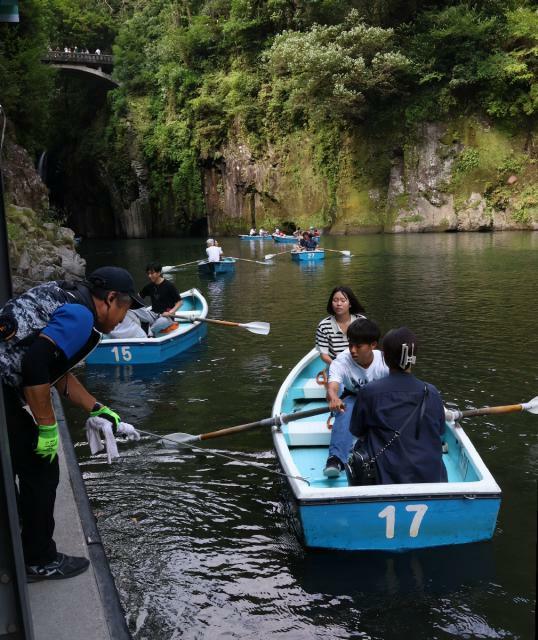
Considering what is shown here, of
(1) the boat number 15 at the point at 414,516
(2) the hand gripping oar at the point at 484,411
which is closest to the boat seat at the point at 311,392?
(2) the hand gripping oar at the point at 484,411

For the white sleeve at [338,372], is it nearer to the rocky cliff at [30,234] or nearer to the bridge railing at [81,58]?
the rocky cliff at [30,234]

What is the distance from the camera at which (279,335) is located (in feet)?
38.5

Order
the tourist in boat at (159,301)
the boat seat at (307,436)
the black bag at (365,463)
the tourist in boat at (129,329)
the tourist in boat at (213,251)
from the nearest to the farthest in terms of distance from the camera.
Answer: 1. the black bag at (365,463)
2. the boat seat at (307,436)
3. the tourist in boat at (129,329)
4. the tourist in boat at (159,301)
5. the tourist in boat at (213,251)

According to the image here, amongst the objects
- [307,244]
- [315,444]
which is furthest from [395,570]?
[307,244]

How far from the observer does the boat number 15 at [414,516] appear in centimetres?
411

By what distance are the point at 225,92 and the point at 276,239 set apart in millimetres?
13579

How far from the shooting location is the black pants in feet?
10.9

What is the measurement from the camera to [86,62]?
1969 inches

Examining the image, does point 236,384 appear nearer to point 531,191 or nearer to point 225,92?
point 531,191

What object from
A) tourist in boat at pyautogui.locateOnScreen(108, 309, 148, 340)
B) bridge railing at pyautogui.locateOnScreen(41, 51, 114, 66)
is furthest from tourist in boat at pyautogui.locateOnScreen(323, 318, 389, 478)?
bridge railing at pyautogui.locateOnScreen(41, 51, 114, 66)

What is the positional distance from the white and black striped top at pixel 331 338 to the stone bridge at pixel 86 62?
1904 inches

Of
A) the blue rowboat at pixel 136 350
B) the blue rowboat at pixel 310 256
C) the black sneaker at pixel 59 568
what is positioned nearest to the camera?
the black sneaker at pixel 59 568

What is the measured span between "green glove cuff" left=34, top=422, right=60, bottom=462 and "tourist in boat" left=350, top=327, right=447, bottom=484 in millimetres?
1932

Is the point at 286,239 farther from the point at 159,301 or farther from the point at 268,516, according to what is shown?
the point at 268,516
